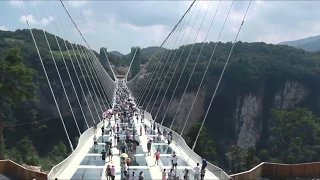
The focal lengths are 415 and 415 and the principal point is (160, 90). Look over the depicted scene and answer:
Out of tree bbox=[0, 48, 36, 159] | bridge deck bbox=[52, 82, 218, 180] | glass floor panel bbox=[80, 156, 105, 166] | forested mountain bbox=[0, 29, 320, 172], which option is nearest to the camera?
bridge deck bbox=[52, 82, 218, 180]

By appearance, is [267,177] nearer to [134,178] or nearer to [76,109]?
[134,178]

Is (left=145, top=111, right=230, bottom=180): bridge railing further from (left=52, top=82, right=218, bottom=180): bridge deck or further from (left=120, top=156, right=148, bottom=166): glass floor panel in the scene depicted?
(left=120, top=156, right=148, bottom=166): glass floor panel

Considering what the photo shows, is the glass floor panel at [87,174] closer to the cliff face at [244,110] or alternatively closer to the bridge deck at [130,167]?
the bridge deck at [130,167]

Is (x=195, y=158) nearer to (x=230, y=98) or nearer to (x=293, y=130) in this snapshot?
(x=293, y=130)

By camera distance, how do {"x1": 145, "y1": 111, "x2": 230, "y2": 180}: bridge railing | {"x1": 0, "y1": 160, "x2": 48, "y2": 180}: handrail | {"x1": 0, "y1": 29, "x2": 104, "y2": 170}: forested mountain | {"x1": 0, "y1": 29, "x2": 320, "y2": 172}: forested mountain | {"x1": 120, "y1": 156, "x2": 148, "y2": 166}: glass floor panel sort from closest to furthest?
{"x1": 145, "y1": 111, "x2": 230, "y2": 180}: bridge railing < {"x1": 0, "y1": 160, "x2": 48, "y2": 180}: handrail < {"x1": 120, "y1": 156, "x2": 148, "y2": 166}: glass floor panel < {"x1": 0, "y1": 29, "x2": 104, "y2": 170}: forested mountain < {"x1": 0, "y1": 29, "x2": 320, "y2": 172}: forested mountain

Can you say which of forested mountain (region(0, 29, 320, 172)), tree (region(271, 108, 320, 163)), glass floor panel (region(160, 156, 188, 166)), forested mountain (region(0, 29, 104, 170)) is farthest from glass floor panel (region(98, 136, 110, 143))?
forested mountain (region(0, 29, 320, 172))

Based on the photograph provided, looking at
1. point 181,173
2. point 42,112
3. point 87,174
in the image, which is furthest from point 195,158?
point 42,112

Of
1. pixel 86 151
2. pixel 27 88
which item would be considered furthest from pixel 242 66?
pixel 86 151
